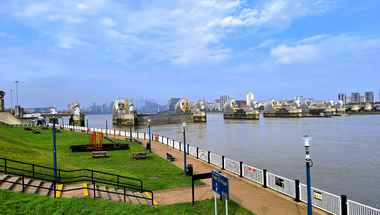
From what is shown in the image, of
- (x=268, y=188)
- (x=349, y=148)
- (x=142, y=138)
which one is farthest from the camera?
(x=142, y=138)

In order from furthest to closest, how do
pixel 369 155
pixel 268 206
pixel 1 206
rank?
pixel 369 155, pixel 268 206, pixel 1 206

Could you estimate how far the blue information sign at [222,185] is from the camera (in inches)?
322

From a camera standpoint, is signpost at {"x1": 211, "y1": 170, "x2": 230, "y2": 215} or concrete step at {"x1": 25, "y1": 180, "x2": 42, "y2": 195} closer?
signpost at {"x1": 211, "y1": 170, "x2": 230, "y2": 215}

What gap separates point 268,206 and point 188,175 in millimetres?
6156

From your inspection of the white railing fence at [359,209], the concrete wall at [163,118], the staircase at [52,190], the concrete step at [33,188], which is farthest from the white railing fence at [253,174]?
the concrete wall at [163,118]

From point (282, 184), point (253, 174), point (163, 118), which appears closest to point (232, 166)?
point (253, 174)

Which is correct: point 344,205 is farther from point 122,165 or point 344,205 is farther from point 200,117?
point 200,117

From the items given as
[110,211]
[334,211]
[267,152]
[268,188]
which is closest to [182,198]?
[110,211]

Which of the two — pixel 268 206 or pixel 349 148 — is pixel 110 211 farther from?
pixel 349 148

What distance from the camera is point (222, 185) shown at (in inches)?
336

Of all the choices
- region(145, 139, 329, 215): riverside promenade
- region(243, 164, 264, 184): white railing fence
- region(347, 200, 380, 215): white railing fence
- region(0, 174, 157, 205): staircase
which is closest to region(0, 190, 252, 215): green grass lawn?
region(0, 174, 157, 205): staircase

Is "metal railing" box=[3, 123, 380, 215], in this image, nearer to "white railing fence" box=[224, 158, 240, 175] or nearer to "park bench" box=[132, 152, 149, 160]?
"white railing fence" box=[224, 158, 240, 175]

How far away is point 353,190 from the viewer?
17.3 m

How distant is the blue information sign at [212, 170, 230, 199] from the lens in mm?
8175
